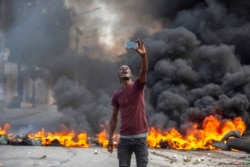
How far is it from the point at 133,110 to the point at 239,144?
1015 cm

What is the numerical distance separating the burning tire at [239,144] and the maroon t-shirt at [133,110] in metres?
9.66

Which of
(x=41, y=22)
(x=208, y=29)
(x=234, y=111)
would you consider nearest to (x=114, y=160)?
(x=234, y=111)

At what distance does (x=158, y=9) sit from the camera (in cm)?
2308

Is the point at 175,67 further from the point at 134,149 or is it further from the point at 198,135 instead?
the point at 134,149

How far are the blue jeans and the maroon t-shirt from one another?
0.12 meters

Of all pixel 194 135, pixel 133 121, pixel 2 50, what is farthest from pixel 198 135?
pixel 2 50

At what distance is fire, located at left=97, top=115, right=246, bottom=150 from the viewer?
49.3 ft

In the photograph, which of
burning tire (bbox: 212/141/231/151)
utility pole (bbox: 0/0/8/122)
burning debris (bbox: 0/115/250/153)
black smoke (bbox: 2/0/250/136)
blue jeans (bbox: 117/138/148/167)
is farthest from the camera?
utility pole (bbox: 0/0/8/122)

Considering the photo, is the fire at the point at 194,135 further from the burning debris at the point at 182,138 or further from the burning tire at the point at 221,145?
the burning tire at the point at 221,145

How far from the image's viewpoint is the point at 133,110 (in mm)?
4988

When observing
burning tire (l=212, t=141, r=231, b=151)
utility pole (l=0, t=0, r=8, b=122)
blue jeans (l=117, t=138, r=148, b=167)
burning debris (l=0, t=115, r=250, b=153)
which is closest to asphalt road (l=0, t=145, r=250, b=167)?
burning debris (l=0, t=115, r=250, b=153)

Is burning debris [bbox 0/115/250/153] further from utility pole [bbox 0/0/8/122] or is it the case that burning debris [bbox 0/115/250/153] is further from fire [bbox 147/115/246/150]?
utility pole [bbox 0/0/8/122]

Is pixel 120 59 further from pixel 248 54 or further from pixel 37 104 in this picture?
pixel 37 104

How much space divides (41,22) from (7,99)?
27.7 feet
